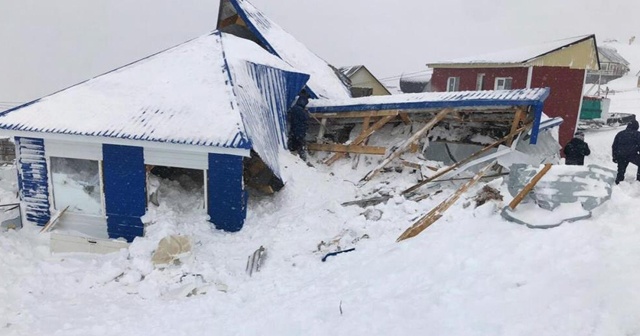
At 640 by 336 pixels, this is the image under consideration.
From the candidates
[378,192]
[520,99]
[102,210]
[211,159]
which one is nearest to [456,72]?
[520,99]

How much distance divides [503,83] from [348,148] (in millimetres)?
14366

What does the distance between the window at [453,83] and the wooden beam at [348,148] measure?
1577 centimetres

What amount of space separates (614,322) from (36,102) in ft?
40.7

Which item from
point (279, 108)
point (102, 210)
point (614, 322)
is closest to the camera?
point (614, 322)

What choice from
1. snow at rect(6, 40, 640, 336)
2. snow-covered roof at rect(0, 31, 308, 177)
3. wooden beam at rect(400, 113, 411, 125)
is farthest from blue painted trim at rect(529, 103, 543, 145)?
snow-covered roof at rect(0, 31, 308, 177)

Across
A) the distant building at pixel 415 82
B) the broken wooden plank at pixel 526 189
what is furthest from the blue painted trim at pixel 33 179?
the distant building at pixel 415 82

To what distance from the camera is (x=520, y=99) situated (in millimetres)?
10477

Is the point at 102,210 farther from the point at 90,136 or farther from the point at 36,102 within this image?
the point at 36,102

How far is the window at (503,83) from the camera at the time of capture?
22.5 metres

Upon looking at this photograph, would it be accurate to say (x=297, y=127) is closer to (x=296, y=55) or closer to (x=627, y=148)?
(x=296, y=55)

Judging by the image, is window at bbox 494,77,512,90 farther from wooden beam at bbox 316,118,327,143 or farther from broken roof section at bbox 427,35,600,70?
wooden beam at bbox 316,118,327,143

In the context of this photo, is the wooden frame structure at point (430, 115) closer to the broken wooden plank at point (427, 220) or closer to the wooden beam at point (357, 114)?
the wooden beam at point (357, 114)

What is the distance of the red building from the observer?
70.2 ft

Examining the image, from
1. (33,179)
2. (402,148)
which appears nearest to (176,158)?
(33,179)
